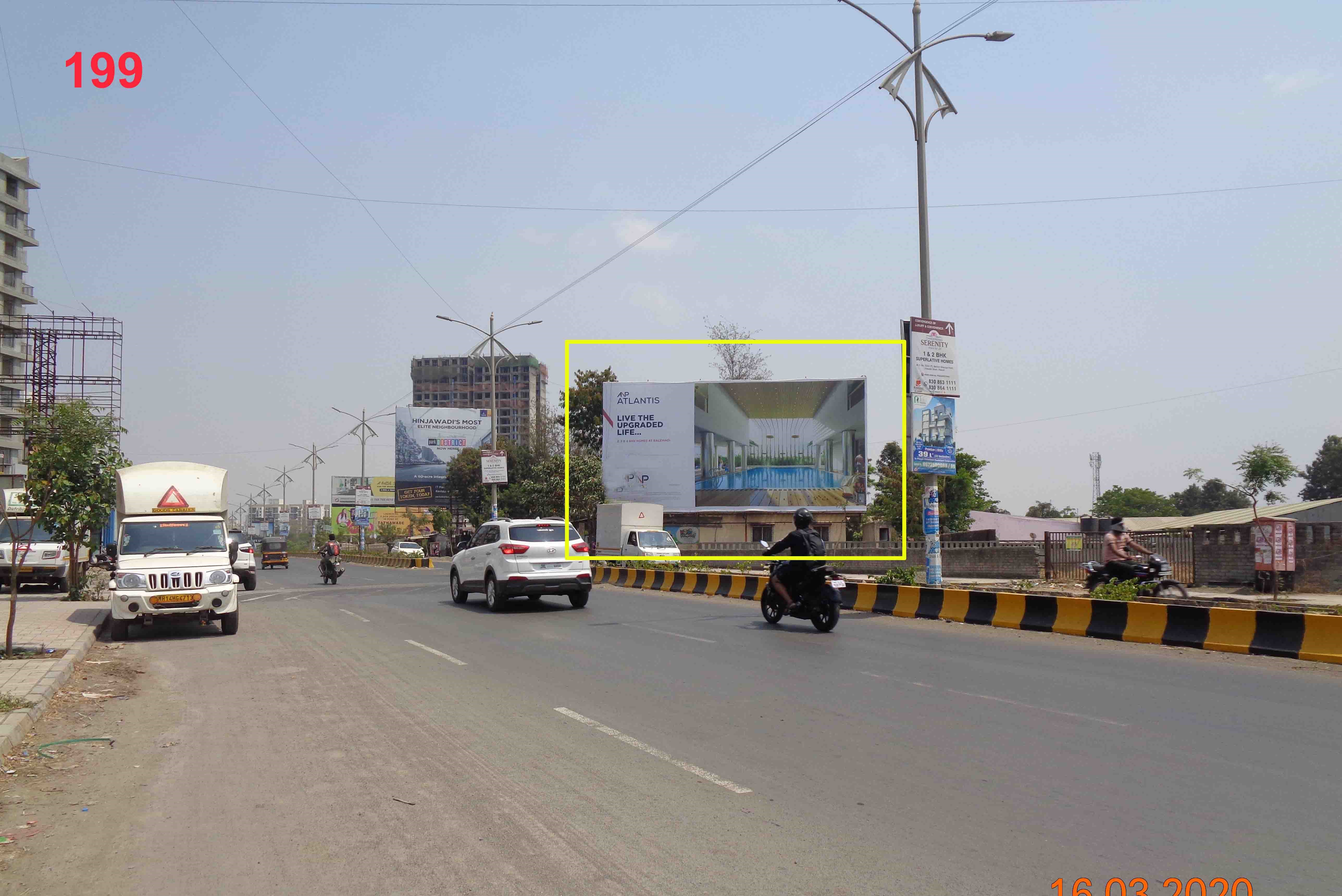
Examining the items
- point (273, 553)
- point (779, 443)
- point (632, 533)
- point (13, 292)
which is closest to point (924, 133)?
point (632, 533)

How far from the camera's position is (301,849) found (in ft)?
17.4

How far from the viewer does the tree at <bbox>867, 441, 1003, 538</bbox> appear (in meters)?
59.5

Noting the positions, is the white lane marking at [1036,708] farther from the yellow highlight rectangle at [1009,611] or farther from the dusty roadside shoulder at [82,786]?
the dusty roadside shoulder at [82,786]

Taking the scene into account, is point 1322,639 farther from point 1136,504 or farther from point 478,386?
point 478,386

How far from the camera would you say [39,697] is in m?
9.29

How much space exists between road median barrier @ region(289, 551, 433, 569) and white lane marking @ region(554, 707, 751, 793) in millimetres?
36816

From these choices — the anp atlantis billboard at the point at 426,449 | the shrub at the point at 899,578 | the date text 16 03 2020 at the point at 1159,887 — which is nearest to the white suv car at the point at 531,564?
the shrub at the point at 899,578

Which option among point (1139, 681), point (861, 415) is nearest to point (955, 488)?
point (861, 415)

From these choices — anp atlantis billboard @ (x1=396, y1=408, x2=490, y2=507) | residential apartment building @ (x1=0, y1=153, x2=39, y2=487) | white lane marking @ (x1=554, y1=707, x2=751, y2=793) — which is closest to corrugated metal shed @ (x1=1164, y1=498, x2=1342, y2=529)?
white lane marking @ (x1=554, y1=707, x2=751, y2=793)

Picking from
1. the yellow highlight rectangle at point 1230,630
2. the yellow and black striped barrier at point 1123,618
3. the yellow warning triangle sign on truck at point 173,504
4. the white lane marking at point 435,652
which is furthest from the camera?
the yellow warning triangle sign on truck at point 173,504

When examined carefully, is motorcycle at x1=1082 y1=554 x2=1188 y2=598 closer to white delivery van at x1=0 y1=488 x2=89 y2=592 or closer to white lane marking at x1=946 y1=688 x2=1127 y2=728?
white lane marking at x1=946 y1=688 x2=1127 y2=728

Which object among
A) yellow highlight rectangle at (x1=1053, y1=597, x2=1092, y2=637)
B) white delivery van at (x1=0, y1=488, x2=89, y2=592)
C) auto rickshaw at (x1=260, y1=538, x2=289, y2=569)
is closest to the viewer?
yellow highlight rectangle at (x1=1053, y1=597, x2=1092, y2=637)

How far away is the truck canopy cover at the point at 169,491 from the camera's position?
17.5 metres

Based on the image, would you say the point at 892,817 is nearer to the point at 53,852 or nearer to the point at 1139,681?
the point at 53,852
